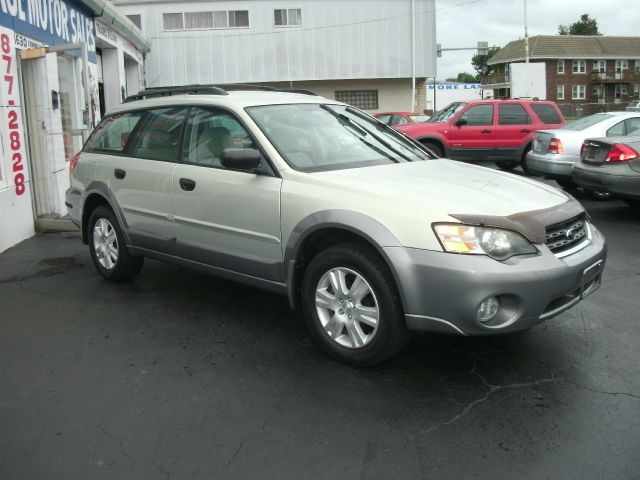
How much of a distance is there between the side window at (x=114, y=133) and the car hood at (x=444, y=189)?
2.27 metres

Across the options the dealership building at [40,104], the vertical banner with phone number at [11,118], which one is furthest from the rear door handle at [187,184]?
the vertical banner with phone number at [11,118]

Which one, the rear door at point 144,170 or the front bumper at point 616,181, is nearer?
the rear door at point 144,170

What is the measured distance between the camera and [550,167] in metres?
10.3

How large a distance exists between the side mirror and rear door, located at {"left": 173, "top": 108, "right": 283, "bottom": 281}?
0.44 feet

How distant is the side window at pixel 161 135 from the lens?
4887 mm

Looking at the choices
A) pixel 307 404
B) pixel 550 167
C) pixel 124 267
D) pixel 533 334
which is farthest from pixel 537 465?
pixel 550 167

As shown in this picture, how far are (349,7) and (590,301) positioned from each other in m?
22.8

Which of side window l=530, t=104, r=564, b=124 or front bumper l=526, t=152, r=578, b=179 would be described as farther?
side window l=530, t=104, r=564, b=124

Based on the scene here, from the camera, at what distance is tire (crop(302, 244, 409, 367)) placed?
3484 millimetres

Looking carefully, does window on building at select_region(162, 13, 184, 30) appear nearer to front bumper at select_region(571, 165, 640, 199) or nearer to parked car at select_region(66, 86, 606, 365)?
front bumper at select_region(571, 165, 640, 199)

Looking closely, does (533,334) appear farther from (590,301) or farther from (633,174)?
(633,174)

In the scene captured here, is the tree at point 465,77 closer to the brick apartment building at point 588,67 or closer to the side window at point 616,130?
the brick apartment building at point 588,67

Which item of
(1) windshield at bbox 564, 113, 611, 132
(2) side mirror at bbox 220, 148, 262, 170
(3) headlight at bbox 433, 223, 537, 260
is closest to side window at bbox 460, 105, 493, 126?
(1) windshield at bbox 564, 113, 611, 132

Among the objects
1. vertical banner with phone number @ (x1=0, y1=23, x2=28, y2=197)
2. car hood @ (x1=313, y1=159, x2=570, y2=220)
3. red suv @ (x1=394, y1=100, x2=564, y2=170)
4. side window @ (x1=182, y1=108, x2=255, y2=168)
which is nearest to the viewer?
car hood @ (x1=313, y1=159, x2=570, y2=220)
